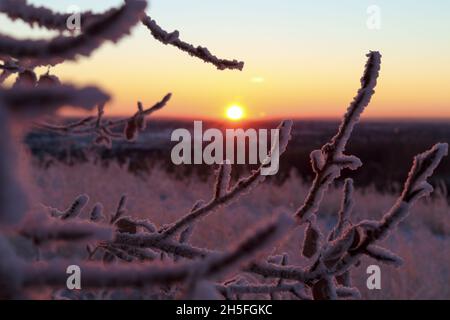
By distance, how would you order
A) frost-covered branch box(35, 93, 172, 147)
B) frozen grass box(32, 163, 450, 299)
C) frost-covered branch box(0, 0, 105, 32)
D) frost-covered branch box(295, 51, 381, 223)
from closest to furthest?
frost-covered branch box(0, 0, 105, 32)
frost-covered branch box(295, 51, 381, 223)
frost-covered branch box(35, 93, 172, 147)
frozen grass box(32, 163, 450, 299)

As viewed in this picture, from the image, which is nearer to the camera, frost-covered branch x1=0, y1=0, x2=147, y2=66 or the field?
frost-covered branch x1=0, y1=0, x2=147, y2=66

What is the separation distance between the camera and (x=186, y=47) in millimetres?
1444

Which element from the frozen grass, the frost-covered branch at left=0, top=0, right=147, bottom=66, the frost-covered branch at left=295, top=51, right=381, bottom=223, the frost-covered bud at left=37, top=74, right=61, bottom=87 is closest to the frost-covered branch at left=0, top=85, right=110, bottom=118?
the frost-covered branch at left=0, top=0, right=147, bottom=66

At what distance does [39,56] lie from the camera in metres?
0.48

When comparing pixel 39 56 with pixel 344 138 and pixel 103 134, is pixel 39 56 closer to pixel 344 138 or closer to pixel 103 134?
pixel 344 138

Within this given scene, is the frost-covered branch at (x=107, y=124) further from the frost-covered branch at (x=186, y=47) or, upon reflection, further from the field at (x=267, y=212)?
the field at (x=267, y=212)

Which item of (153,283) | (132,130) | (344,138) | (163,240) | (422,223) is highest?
(422,223)

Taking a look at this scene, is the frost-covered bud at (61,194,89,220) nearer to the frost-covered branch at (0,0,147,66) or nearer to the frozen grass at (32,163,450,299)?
the frost-covered branch at (0,0,147,66)

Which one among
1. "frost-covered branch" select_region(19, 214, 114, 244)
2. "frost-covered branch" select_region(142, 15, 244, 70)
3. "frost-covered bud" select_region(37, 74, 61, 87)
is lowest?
"frost-covered branch" select_region(19, 214, 114, 244)

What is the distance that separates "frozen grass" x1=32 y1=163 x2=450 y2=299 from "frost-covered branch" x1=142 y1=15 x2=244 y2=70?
7.04 feet

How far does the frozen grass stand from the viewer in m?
5.59
